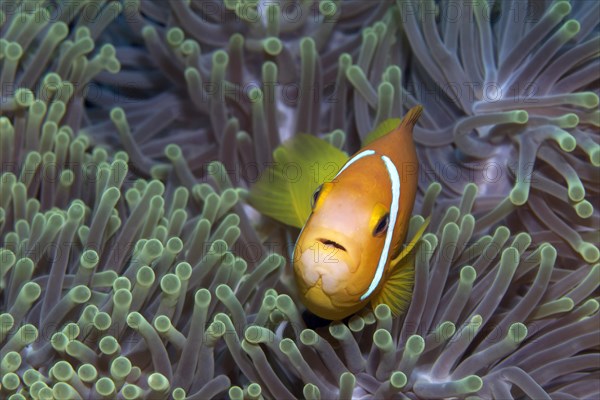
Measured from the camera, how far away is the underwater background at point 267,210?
4.12ft

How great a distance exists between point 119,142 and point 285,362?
33.5 inches

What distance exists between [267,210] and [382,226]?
48 centimetres

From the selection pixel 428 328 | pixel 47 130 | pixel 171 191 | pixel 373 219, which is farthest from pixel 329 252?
pixel 47 130

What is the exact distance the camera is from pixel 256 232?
1.67 meters

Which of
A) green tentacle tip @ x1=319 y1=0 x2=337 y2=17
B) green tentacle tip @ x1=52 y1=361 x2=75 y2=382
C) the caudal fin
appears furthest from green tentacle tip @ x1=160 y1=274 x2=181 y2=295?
green tentacle tip @ x1=319 y1=0 x2=337 y2=17

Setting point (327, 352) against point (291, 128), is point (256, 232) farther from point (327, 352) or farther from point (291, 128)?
point (327, 352)

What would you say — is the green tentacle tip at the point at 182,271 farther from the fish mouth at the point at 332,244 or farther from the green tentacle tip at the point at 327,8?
the green tentacle tip at the point at 327,8

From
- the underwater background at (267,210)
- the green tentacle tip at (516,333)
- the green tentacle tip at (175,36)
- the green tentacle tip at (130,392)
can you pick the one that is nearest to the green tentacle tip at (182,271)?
the underwater background at (267,210)

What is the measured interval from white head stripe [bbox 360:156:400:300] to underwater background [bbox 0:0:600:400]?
0.44 feet

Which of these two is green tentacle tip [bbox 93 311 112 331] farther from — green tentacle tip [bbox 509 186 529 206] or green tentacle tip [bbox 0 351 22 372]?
green tentacle tip [bbox 509 186 529 206]

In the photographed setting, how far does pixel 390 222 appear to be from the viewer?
1.18 metres

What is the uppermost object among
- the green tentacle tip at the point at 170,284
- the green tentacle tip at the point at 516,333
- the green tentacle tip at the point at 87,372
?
the green tentacle tip at the point at 516,333

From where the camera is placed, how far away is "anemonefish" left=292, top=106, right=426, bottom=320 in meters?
1.03

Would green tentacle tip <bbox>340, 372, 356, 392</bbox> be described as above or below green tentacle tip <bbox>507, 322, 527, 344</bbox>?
below
